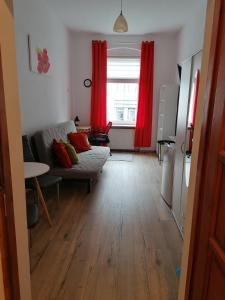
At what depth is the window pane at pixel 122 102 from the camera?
5.93 m

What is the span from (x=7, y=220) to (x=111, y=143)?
5.18 meters

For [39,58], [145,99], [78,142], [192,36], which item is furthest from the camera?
[145,99]

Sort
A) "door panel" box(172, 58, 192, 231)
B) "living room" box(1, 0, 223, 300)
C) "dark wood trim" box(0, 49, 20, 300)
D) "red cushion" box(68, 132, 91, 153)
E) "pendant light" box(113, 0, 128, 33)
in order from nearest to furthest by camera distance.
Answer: "dark wood trim" box(0, 49, 20, 300), "living room" box(1, 0, 223, 300), "door panel" box(172, 58, 192, 231), "pendant light" box(113, 0, 128, 33), "red cushion" box(68, 132, 91, 153)

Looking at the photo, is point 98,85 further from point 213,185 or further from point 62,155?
point 213,185

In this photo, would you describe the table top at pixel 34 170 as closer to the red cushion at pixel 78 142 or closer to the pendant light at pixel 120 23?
the red cushion at pixel 78 142

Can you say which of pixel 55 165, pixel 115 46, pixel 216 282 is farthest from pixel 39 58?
pixel 216 282

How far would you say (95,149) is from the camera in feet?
14.9

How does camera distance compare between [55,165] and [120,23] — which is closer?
[120,23]

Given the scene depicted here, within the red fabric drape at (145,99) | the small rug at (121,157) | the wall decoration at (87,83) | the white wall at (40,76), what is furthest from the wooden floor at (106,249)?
the wall decoration at (87,83)

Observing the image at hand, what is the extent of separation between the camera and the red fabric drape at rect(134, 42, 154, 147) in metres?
5.44

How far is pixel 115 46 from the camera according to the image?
218 inches

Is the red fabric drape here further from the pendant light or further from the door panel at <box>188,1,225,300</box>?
the door panel at <box>188,1,225,300</box>

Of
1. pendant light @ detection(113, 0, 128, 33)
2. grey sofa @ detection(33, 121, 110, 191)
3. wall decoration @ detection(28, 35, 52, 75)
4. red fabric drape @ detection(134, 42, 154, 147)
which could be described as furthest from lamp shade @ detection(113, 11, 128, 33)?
red fabric drape @ detection(134, 42, 154, 147)

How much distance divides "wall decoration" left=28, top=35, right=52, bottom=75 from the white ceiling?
0.82 metres
